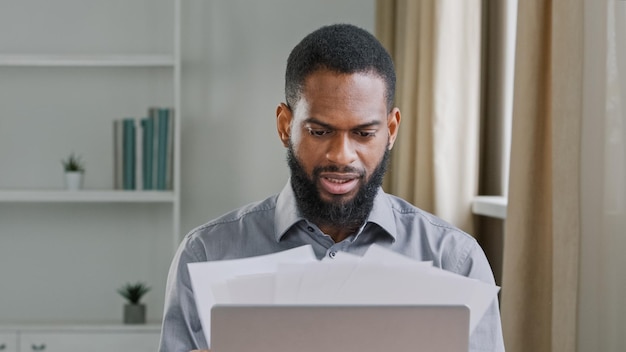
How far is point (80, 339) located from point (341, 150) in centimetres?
251

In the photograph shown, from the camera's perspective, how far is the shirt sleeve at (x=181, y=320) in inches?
54.1

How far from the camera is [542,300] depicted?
189 cm

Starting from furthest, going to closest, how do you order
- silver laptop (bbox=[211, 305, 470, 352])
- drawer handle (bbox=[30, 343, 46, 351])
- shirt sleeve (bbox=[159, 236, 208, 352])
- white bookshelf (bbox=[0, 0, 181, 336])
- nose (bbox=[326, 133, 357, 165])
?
1. white bookshelf (bbox=[0, 0, 181, 336])
2. drawer handle (bbox=[30, 343, 46, 351])
3. shirt sleeve (bbox=[159, 236, 208, 352])
4. nose (bbox=[326, 133, 357, 165])
5. silver laptop (bbox=[211, 305, 470, 352])

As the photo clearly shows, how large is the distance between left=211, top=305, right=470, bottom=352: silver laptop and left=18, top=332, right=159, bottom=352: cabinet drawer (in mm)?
2624

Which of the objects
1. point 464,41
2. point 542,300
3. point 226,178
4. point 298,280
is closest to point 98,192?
point 226,178

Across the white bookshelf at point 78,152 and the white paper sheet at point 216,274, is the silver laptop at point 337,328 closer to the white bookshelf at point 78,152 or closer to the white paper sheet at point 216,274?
the white paper sheet at point 216,274

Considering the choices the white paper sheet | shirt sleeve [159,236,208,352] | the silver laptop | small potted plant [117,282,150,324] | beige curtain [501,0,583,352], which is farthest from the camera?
small potted plant [117,282,150,324]

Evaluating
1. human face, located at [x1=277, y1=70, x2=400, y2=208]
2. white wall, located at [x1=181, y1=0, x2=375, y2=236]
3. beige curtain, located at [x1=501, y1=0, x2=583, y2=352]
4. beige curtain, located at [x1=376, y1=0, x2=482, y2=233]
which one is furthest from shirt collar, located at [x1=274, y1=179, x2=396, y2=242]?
white wall, located at [x1=181, y1=0, x2=375, y2=236]

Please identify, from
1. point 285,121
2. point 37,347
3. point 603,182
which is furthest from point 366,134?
point 37,347

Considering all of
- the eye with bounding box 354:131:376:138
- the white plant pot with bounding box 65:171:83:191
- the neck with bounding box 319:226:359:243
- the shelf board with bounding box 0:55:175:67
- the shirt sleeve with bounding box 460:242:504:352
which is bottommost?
the shirt sleeve with bounding box 460:242:504:352

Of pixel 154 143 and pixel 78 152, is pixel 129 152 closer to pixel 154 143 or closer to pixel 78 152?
pixel 154 143

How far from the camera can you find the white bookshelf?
3.84 meters

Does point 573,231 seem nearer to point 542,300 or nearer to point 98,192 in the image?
point 542,300

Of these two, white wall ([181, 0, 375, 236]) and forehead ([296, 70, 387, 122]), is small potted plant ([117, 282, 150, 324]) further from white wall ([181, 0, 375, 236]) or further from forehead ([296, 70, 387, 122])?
forehead ([296, 70, 387, 122])
